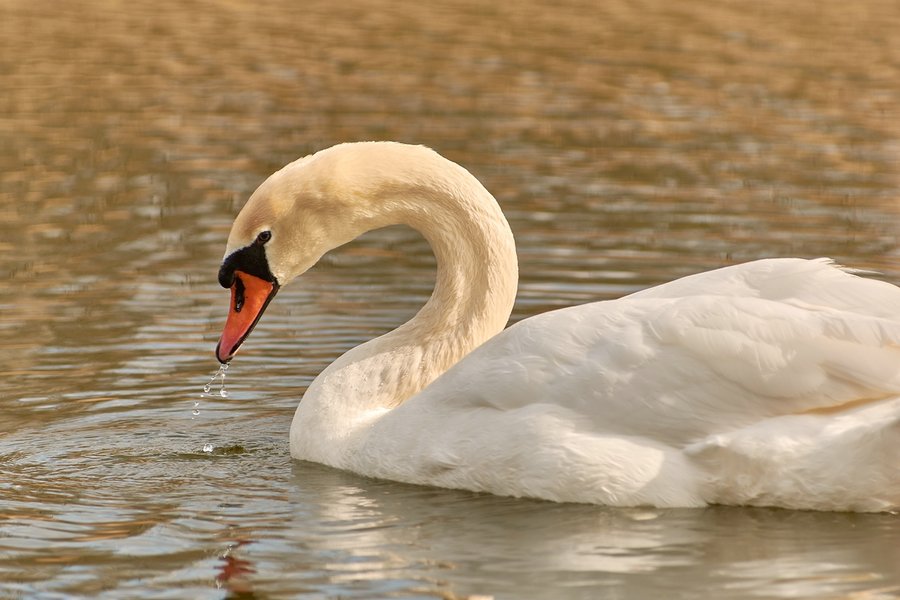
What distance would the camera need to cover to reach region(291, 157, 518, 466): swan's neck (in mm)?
8477

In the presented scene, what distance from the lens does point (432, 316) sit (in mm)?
8758

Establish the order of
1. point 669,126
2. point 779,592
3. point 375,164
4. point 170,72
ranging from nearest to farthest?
point 779,592 < point 375,164 < point 669,126 < point 170,72

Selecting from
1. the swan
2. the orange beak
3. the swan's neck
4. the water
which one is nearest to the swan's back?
the swan

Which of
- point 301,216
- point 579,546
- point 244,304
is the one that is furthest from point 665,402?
point 244,304

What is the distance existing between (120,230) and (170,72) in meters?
9.50

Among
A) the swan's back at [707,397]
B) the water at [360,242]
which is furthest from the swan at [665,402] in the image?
the water at [360,242]

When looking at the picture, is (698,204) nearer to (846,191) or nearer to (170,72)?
(846,191)

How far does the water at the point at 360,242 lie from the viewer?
6.89 m

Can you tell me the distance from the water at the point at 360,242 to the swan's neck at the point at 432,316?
307mm

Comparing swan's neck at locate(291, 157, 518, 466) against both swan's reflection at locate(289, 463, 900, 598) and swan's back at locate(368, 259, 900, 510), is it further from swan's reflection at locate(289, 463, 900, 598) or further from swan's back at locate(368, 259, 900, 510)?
swan's back at locate(368, 259, 900, 510)

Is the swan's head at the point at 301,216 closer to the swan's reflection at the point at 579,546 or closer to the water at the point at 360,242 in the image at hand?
the water at the point at 360,242

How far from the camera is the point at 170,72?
23.6 meters

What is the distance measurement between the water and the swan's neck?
31 cm

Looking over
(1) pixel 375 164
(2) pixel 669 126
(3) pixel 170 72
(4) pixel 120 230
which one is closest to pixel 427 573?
(1) pixel 375 164
